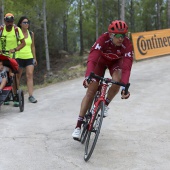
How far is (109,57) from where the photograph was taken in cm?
482

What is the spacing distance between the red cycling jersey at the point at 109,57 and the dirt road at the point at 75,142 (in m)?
1.09

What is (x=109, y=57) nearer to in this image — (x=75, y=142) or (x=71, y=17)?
(x=75, y=142)

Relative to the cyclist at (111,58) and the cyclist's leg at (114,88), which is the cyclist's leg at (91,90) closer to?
the cyclist at (111,58)

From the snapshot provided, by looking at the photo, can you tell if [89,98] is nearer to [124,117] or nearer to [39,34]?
[124,117]

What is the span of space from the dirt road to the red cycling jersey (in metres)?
1.09

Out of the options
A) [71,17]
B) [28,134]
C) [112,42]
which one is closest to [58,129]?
[28,134]

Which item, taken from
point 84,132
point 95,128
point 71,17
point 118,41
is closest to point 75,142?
point 84,132

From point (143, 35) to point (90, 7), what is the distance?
1407 inches

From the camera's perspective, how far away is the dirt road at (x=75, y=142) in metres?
4.28

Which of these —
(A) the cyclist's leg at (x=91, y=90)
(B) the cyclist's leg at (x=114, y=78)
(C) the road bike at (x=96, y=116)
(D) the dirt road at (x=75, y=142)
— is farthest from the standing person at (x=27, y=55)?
(C) the road bike at (x=96, y=116)

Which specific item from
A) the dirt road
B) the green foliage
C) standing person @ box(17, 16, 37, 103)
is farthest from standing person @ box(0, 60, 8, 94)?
the green foliage

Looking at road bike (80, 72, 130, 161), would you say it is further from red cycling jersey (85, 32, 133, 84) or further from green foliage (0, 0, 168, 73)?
green foliage (0, 0, 168, 73)

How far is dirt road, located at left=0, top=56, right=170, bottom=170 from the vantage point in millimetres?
A: 4277

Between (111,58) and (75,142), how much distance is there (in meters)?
1.42
